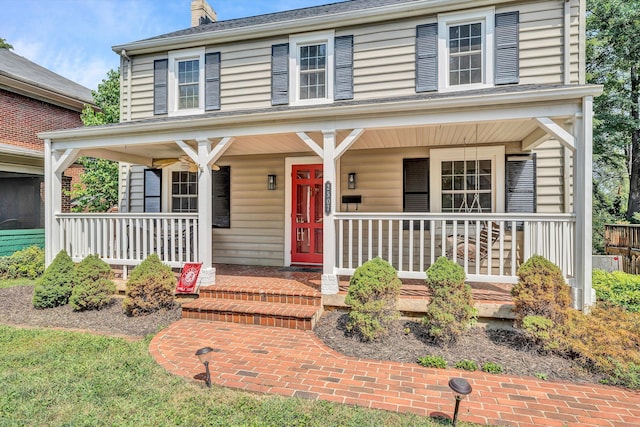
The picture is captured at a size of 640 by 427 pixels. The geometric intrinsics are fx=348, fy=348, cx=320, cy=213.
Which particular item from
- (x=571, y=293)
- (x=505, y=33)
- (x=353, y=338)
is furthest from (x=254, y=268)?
(x=505, y=33)

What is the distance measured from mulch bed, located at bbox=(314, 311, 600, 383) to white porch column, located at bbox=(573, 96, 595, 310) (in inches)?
39.6

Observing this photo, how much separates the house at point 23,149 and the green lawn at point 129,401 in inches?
303

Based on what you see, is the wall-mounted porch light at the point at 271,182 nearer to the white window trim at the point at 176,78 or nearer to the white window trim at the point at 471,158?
the white window trim at the point at 176,78

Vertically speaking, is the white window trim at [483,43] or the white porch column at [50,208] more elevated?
the white window trim at [483,43]

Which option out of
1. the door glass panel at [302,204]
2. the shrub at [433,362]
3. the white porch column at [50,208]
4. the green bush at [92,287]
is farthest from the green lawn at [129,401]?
the door glass panel at [302,204]

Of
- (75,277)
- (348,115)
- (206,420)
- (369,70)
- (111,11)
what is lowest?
(206,420)

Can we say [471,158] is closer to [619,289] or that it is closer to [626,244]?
[619,289]

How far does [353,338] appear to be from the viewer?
4.25 metres

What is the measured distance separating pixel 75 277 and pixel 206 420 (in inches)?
173

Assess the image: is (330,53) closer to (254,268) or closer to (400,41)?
(400,41)

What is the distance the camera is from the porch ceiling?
18.0 feet

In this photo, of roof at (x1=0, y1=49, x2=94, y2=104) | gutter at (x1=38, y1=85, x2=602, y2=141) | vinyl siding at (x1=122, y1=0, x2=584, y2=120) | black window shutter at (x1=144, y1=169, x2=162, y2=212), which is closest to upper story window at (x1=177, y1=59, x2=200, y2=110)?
vinyl siding at (x1=122, y1=0, x2=584, y2=120)

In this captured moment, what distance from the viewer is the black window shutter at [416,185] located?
6.88 metres

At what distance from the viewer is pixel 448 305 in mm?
4031
